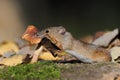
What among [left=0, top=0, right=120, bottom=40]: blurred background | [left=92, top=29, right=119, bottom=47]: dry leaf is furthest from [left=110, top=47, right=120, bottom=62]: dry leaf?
[left=0, top=0, right=120, bottom=40]: blurred background

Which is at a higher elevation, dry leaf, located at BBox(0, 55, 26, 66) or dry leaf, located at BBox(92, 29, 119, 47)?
dry leaf, located at BBox(92, 29, 119, 47)

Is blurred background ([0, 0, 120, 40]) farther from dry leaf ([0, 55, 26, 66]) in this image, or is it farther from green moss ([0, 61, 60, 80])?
green moss ([0, 61, 60, 80])

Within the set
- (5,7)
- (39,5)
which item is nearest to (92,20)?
(39,5)

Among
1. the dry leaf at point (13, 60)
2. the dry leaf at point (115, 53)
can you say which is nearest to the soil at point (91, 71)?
the dry leaf at point (115, 53)

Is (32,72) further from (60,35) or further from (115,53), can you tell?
(115,53)

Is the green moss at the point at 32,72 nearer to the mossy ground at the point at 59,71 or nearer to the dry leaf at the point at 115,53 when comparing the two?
the mossy ground at the point at 59,71
